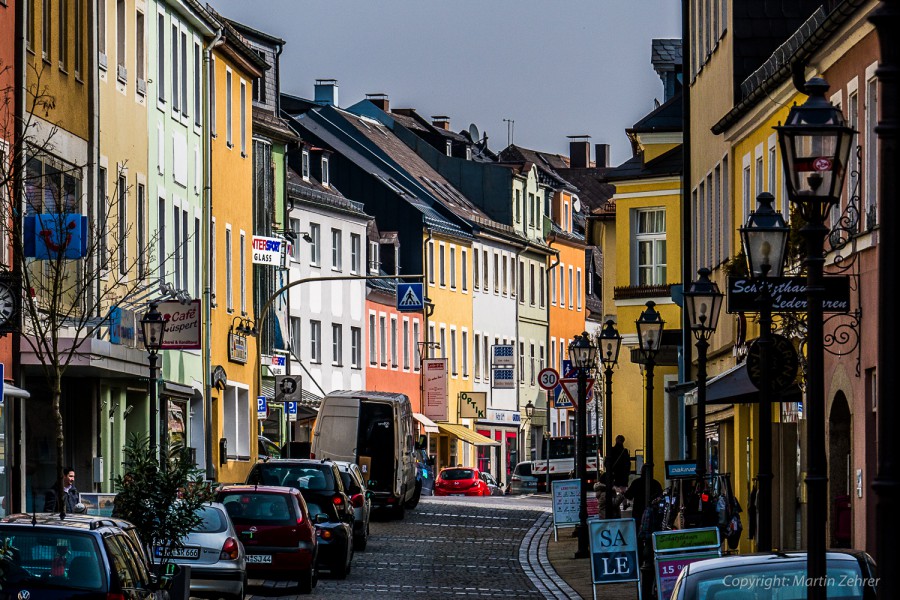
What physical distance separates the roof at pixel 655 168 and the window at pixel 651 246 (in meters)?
1.04

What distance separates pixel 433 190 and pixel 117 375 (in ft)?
171

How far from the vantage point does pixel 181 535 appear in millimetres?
21953

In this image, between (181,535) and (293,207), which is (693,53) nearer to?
(181,535)

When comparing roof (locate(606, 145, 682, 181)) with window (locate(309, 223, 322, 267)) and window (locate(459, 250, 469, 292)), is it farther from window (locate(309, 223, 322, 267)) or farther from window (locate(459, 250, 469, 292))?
window (locate(459, 250, 469, 292))

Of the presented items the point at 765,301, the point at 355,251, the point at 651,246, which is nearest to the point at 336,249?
the point at 355,251

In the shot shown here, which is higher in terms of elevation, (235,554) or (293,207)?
(293,207)

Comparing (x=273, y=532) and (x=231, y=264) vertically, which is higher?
(x=231, y=264)

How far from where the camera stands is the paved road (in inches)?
1040

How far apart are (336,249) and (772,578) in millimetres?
61710

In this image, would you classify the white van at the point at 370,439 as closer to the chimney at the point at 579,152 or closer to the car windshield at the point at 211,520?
the car windshield at the point at 211,520

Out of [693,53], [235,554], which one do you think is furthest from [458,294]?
[235,554]

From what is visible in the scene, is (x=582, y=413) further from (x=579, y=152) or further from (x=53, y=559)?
(x=579, y=152)

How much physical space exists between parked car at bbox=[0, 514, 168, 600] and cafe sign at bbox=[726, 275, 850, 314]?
6.80 meters

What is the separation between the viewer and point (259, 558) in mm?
25562
